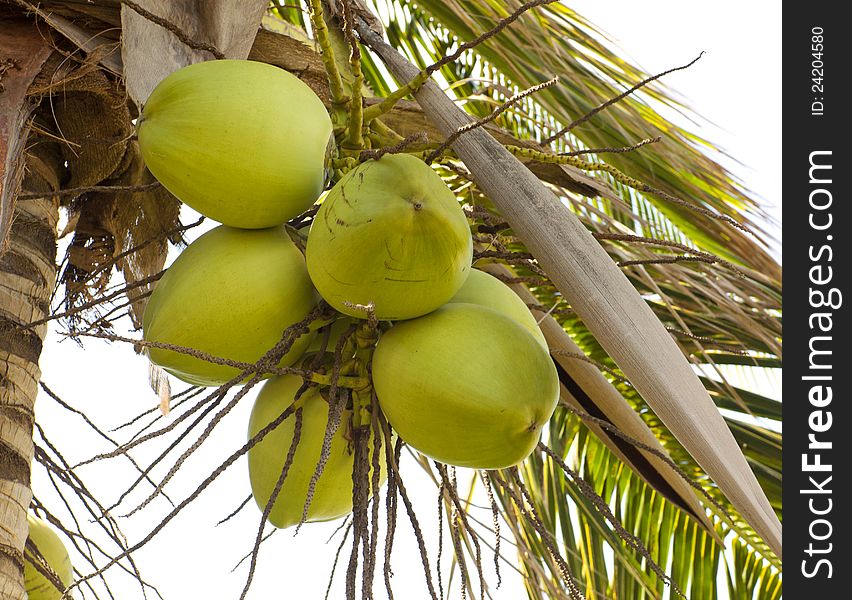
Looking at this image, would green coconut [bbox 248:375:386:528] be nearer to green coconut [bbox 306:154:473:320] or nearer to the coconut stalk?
green coconut [bbox 306:154:473:320]

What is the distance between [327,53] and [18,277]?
0.59 m

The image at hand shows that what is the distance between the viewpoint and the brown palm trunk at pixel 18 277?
1135mm

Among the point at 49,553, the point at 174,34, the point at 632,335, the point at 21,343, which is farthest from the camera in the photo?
the point at 49,553

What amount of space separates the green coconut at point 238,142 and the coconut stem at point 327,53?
46 mm

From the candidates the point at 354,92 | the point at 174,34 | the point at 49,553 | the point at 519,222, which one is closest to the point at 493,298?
the point at 519,222

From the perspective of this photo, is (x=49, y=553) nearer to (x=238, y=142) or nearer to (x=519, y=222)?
(x=238, y=142)

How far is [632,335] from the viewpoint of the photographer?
33.4 inches

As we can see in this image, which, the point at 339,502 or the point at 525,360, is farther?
the point at 339,502
